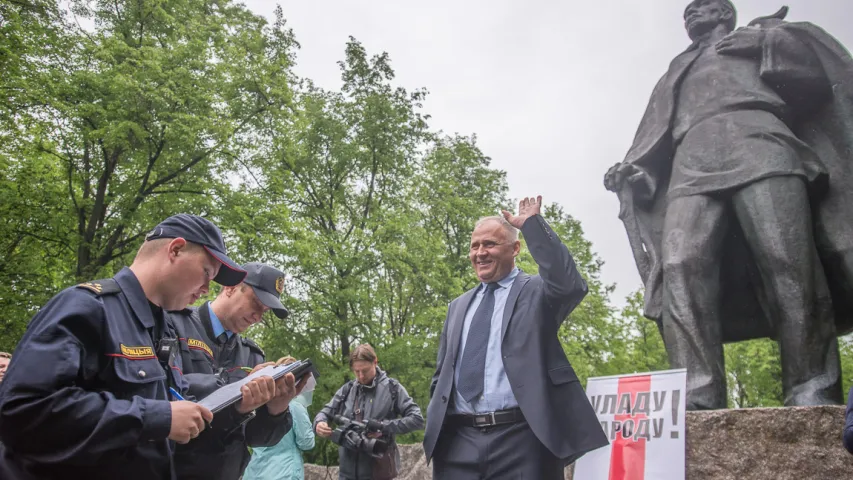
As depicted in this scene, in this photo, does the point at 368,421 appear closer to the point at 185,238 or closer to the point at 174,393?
the point at 174,393

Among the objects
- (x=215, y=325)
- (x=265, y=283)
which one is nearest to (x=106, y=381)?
(x=215, y=325)

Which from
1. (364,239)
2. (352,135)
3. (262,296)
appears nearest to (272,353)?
(364,239)

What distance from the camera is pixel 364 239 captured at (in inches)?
690

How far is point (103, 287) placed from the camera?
2.19 meters

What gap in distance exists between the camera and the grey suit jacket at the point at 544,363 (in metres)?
3.04

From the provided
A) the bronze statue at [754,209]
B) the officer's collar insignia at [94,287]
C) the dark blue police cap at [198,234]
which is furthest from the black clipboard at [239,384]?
the bronze statue at [754,209]

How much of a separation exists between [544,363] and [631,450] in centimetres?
123

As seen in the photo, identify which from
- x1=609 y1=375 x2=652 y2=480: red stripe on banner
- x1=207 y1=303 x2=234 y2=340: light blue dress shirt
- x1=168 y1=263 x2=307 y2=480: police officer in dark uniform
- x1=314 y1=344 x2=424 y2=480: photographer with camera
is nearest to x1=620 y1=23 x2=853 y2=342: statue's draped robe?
x1=609 y1=375 x2=652 y2=480: red stripe on banner

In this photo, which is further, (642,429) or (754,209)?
(754,209)

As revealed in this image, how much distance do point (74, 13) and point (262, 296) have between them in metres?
13.9

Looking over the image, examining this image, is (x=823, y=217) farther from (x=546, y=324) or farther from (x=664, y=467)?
(x=546, y=324)

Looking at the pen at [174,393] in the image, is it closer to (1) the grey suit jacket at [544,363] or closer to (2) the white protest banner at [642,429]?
(1) the grey suit jacket at [544,363]

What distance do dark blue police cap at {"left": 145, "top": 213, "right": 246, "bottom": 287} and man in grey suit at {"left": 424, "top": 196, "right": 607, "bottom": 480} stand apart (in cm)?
138

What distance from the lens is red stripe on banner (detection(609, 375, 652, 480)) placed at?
3932mm
